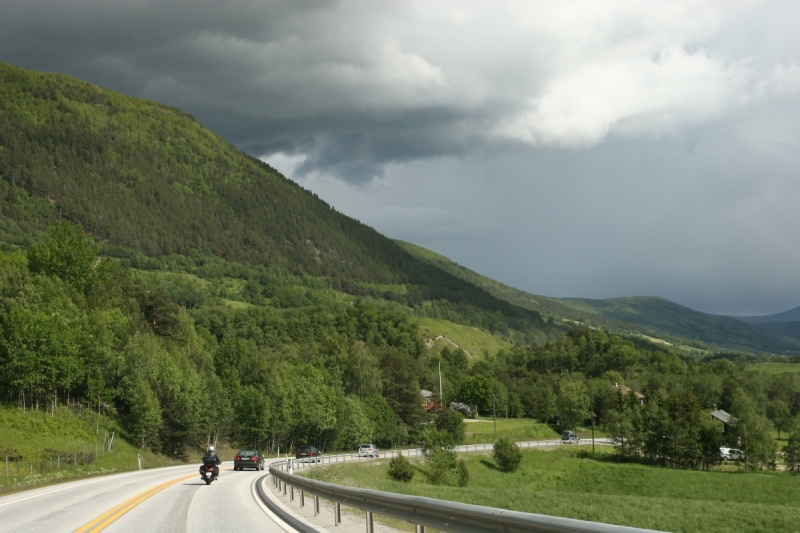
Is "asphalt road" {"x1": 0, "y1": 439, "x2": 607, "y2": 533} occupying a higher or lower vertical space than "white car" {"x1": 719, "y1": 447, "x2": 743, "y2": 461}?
higher

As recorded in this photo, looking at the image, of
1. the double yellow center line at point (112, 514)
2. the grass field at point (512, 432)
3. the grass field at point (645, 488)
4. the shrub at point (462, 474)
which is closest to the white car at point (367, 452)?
the grass field at point (645, 488)

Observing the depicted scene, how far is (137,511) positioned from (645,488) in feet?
251

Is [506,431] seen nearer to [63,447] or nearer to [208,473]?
[63,447]

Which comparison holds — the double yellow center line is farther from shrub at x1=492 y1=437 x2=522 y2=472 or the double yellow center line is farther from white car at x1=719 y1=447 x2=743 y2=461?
white car at x1=719 y1=447 x2=743 y2=461

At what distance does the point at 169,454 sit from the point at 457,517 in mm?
76894

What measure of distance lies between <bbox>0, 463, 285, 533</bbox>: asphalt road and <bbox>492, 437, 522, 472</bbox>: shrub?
64.8m

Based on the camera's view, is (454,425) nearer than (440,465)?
No

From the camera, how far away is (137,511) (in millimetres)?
21125

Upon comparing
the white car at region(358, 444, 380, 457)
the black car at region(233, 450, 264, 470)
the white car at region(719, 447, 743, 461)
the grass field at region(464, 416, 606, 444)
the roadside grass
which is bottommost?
the white car at region(719, 447, 743, 461)

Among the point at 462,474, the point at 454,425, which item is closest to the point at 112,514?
the point at 462,474

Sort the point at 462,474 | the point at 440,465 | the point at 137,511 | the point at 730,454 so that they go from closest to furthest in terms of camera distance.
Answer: the point at 137,511 → the point at 440,465 → the point at 462,474 → the point at 730,454

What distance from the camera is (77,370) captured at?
72.0 metres

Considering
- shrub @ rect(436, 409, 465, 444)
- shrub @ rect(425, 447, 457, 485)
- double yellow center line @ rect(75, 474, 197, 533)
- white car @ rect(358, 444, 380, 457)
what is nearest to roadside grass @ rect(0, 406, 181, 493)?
double yellow center line @ rect(75, 474, 197, 533)

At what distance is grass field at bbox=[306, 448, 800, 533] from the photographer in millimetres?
49250
